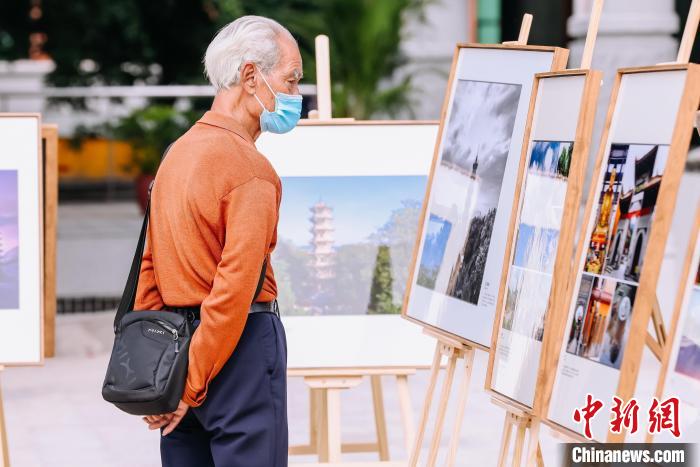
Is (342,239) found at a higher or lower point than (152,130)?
higher

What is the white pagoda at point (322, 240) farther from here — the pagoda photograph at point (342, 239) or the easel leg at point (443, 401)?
the easel leg at point (443, 401)

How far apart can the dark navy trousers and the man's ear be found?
51 cm

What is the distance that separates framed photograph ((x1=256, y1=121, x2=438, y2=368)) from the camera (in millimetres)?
4543

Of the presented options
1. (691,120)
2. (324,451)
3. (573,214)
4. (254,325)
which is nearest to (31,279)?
(324,451)

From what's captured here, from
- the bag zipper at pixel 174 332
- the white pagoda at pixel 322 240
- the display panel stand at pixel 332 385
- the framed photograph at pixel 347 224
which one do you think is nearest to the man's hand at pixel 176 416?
the bag zipper at pixel 174 332

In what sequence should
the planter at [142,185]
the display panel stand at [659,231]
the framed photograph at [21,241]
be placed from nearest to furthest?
Answer: the display panel stand at [659,231]
the framed photograph at [21,241]
the planter at [142,185]

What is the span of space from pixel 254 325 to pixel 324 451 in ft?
5.80

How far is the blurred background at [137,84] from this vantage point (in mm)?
6461

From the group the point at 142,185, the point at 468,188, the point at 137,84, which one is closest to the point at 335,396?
the point at 468,188

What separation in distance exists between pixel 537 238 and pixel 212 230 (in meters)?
0.80

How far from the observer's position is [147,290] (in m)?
3.11

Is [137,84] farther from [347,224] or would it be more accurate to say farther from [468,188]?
[468,188]

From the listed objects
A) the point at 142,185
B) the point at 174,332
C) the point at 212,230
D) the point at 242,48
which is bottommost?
the point at 142,185

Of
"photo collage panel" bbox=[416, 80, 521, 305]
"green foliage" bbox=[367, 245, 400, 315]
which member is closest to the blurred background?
"green foliage" bbox=[367, 245, 400, 315]
